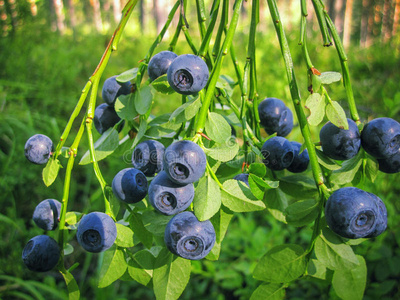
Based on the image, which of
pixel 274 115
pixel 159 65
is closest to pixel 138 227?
pixel 159 65

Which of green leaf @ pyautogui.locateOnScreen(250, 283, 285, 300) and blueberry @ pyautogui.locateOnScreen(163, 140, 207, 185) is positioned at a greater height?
blueberry @ pyautogui.locateOnScreen(163, 140, 207, 185)

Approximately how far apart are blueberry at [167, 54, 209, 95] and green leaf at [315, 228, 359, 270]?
0.36 m

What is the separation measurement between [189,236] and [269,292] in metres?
0.25

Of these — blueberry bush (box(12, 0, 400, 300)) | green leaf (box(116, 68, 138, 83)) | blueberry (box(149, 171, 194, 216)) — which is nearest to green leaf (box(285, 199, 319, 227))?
blueberry bush (box(12, 0, 400, 300))

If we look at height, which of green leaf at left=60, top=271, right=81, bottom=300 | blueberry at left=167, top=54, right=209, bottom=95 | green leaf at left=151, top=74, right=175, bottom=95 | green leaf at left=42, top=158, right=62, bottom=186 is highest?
blueberry at left=167, top=54, right=209, bottom=95

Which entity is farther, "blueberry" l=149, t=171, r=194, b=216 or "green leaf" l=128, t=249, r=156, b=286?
"green leaf" l=128, t=249, r=156, b=286

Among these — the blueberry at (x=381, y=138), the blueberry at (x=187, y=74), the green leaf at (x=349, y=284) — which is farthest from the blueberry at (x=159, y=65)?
the green leaf at (x=349, y=284)

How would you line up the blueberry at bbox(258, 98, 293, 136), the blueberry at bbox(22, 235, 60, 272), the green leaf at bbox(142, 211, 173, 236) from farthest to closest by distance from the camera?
1. the blueberry at bbox(258, 98, 293, 136)
2. the blueberry at bbox(22, 235, 60, 272)
3. the green leaf at bbox(142, 211, 173, 236)

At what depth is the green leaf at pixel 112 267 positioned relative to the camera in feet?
1.96

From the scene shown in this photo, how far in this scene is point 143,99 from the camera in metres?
0.65

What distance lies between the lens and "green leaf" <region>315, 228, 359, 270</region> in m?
0.55

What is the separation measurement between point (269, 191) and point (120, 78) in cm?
44

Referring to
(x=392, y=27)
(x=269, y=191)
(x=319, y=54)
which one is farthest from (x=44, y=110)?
(x=392, y=27)

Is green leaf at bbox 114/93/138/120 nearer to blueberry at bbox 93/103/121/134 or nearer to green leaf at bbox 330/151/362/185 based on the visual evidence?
blueberry at bbox 93/103/121/134
